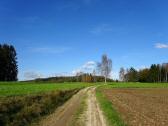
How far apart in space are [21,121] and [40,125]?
5.64 ft

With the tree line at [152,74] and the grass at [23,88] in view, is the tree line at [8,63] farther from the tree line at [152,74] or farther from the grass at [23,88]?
the tree line at [152,74]

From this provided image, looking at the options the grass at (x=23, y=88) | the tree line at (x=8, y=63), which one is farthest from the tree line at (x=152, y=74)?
the grass at (x=23, y=88)

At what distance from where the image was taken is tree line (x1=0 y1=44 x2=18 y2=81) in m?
125

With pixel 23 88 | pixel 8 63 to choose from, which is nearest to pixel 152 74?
pixel 8 63

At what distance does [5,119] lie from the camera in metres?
18.8

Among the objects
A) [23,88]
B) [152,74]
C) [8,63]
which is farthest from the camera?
[152,74]

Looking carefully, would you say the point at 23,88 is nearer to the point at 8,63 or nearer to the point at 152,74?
the point at 8,63

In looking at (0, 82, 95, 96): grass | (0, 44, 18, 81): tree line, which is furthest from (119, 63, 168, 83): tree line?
(0, 82, 95, 96): grass

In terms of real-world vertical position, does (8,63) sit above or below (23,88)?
above

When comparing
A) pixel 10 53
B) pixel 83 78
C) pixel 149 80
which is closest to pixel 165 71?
pixel 149 80

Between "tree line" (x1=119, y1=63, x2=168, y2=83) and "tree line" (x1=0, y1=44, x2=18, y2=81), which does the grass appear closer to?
"tree line" (x1=0, y1=44, x2=18, y2=81)

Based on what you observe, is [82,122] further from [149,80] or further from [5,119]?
[149,80]

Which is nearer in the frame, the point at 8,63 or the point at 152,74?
the point at 8,63

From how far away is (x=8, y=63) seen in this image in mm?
127188
